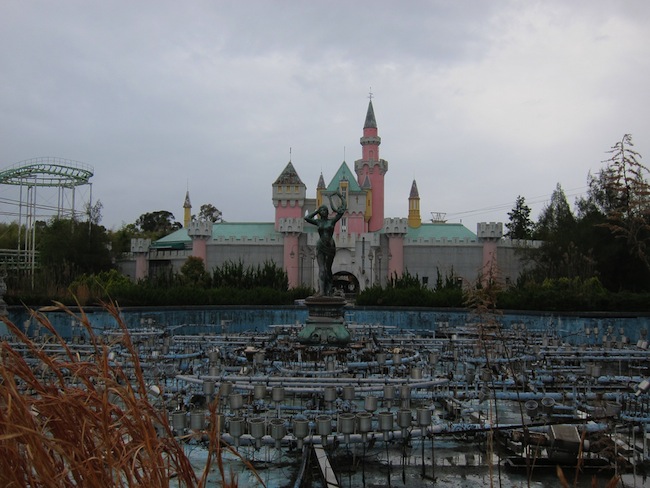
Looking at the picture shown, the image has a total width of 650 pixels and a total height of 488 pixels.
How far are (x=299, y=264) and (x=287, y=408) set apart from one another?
31.0 m

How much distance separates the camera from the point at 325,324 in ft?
48.4

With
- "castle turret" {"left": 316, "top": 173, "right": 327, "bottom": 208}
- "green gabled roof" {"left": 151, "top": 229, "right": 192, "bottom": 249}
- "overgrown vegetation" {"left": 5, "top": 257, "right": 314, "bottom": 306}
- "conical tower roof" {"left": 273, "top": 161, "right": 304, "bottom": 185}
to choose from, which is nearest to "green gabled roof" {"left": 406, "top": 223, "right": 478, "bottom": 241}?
"castle turret" {"left": 316, "top": 173, "right": 327, "bottom": 208}

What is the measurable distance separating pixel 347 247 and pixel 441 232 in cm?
752

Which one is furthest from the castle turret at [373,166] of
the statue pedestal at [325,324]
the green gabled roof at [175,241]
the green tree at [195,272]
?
the statue pedestal at [325,324]

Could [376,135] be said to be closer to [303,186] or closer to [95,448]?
[303,186]

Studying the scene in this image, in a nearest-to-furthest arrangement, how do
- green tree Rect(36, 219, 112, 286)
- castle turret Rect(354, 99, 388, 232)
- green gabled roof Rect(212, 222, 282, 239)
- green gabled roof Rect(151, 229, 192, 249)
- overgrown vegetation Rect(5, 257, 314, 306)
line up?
overgrown vegetation Rect(5, 257, 314, 306), green tree Rect(36, 219, 112, 286), green gabled roof Rect(212, 222, 282, 239), green gabled roof Rect(151, 229, 192, 249), castle turret Rect(354, 99, 388, 232)

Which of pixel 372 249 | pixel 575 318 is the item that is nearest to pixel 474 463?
pixel 575 318

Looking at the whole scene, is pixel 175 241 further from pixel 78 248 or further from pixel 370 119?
pixel 370 119

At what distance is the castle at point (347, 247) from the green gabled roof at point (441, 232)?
0.07 metres

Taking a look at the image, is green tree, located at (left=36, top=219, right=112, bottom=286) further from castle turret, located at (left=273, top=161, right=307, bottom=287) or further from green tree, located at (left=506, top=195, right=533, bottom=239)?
green tree, located at (left=506, top=195, right=533, bottom=239)

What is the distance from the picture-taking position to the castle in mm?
39031

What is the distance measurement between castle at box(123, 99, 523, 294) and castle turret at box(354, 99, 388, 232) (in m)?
2.75

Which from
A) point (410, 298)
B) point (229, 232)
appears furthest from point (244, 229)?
point (410, 298)

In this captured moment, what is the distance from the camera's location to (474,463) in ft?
25.6
